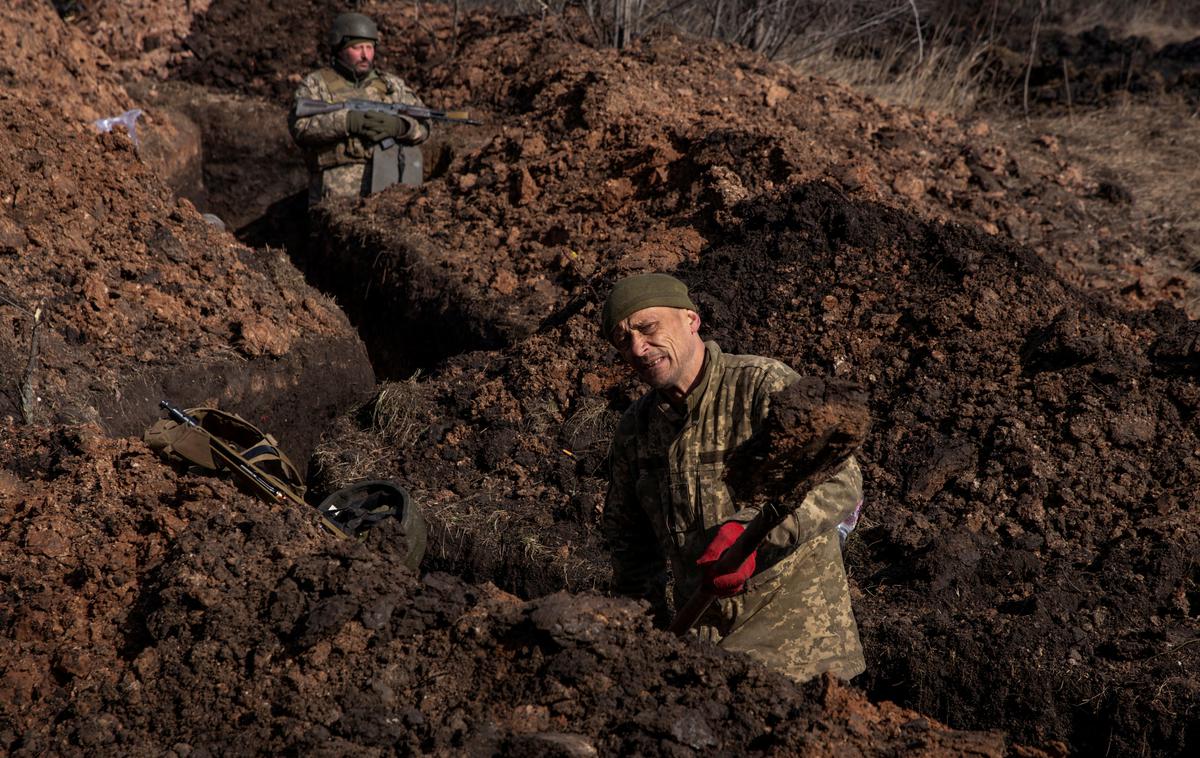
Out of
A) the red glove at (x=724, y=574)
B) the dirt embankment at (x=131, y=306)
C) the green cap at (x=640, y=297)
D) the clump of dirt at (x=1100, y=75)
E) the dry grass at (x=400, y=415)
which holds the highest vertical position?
the green cap at (x=640, y=297)

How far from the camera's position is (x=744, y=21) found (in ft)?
37.2

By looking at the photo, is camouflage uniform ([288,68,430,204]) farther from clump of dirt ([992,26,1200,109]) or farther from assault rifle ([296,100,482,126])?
clump of dirt ([992,26,1200,109])

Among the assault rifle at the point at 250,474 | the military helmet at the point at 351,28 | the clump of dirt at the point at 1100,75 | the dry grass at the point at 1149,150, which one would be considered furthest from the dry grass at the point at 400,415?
the clump of dirt at the point at 1100,75

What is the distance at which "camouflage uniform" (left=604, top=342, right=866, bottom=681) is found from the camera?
10.4ft

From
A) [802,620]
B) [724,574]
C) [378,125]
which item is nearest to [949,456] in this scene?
[802,620]

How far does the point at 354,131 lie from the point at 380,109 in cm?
28

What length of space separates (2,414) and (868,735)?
170 inches

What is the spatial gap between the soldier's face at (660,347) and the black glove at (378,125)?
6.06 meters

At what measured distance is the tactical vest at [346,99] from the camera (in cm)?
889

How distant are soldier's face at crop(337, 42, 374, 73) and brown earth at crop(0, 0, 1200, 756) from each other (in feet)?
3.40

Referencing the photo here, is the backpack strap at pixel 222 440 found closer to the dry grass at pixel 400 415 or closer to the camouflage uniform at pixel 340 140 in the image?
the dry grass at pixel 400 415

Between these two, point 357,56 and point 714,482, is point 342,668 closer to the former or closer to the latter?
point 714,482

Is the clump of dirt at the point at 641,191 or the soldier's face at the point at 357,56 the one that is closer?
the clump of dirt at the point at 641,191

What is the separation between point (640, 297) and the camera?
3.15 metres
